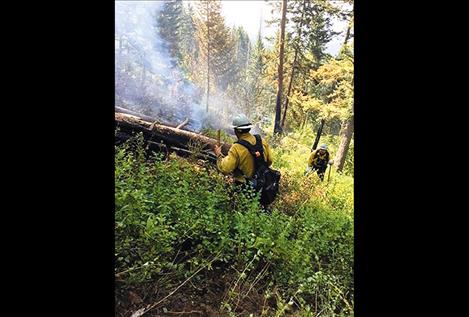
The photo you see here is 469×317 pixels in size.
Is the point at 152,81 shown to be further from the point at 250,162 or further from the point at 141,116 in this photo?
the point at 250,162

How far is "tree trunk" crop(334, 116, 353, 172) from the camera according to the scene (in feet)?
8.04

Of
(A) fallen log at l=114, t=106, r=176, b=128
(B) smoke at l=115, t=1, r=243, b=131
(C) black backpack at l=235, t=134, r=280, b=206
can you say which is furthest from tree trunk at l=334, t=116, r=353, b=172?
(A) fallen log at l=114, t=106, r=176, b=128

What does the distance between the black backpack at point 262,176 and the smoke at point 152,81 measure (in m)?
0.22

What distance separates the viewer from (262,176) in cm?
259

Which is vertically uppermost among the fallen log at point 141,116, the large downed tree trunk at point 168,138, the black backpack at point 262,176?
the fallen log at point 141,116

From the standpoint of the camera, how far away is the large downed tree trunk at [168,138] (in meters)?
2.34

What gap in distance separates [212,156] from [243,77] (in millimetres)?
529

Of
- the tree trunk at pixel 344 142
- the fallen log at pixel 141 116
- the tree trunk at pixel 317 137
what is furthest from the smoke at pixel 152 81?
the tree trunk at pixel 344 142

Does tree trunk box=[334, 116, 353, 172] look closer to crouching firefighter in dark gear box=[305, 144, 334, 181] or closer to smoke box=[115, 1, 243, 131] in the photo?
crouching firefighter in dark gear box=[305, 144, 334, 181]

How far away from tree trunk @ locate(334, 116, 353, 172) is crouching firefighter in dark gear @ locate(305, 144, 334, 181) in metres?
0.06

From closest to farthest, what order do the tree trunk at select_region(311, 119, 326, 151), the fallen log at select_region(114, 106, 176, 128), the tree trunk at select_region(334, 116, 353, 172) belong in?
the fallen log at select_region(114, 106, 176, 128) → the tree trunk at select_region(334, 116, 353, 172) → the tree trunk at select_region(311, 119, 326, 151)

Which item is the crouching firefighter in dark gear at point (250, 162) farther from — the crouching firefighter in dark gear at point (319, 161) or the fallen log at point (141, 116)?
the fallen log at point (141, 116)

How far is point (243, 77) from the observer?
8.43 feet
